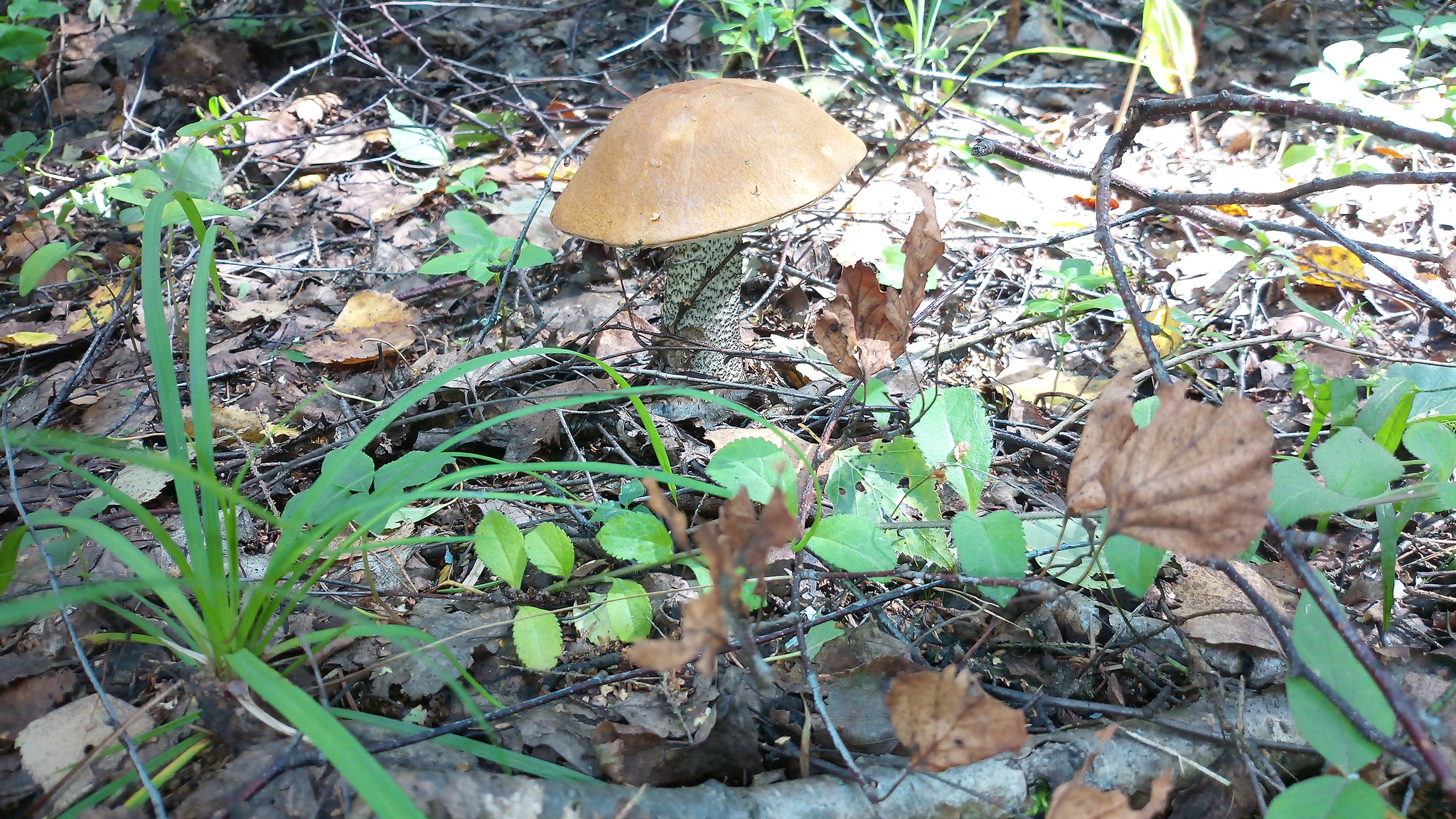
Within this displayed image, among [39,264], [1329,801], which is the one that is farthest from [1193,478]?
[39,264]

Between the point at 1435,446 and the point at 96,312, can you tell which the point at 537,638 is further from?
the point at 96,312

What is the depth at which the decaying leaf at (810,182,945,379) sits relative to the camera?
1.14 metres

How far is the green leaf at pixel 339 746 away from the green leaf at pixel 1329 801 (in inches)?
36.2

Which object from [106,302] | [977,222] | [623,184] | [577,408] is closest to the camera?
[623,184]

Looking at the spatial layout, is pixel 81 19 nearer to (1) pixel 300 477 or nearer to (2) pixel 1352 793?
(1) pixel 300 477

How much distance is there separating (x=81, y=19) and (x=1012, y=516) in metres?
5.81

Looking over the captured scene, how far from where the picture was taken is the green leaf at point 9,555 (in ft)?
3.59

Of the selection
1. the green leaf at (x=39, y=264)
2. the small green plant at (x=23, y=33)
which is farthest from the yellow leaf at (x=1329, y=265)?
the small green plant at (x=23, y=33)

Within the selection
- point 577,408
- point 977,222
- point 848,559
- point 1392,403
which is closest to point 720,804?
point 848,559

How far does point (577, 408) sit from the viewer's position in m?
1.96

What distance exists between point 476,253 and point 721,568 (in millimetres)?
1581

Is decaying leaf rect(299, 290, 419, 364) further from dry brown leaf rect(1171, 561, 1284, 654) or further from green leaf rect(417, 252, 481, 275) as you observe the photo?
dry brown leaf rect(1171, 561, 1284, 654)

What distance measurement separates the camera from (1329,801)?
81 cm

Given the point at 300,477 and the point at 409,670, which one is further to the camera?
the point at 300,477
